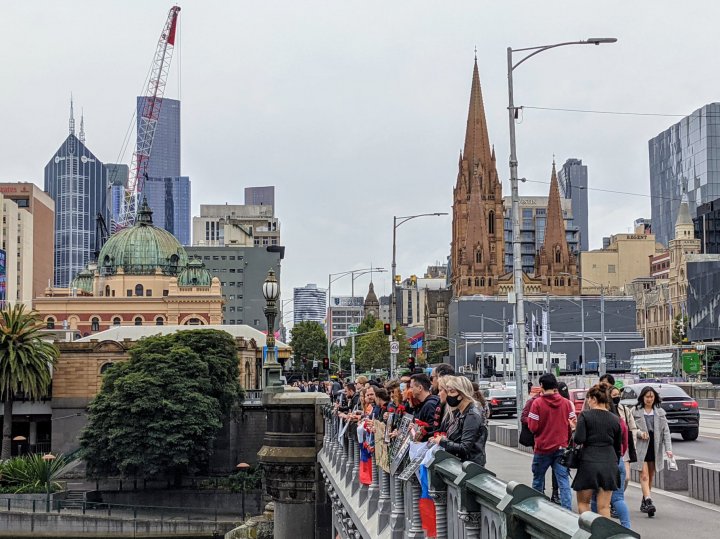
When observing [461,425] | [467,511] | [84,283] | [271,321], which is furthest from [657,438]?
[84,283]

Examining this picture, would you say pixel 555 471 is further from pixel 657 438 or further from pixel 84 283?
pixel 84 283

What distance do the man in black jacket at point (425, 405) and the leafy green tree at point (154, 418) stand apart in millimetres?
58207

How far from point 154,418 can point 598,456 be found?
60.3 m

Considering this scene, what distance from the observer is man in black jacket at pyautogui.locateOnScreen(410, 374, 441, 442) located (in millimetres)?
10213

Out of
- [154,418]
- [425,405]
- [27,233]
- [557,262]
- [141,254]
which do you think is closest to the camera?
[425,405]

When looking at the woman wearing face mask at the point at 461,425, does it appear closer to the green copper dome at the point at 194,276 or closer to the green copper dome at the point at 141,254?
the green copper dome at the point at 194,276

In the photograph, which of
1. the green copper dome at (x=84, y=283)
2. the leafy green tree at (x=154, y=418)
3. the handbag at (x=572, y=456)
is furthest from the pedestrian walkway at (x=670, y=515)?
the green copper dome at (x=84, y=283)

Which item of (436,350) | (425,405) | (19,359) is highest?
(436,350)

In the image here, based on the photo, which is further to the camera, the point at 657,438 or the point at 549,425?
the point at 657,438

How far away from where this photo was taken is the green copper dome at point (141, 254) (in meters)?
140

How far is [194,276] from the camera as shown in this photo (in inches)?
5492

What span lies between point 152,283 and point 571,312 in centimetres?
6001

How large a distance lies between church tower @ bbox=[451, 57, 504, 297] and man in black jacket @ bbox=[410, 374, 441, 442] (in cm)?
15813

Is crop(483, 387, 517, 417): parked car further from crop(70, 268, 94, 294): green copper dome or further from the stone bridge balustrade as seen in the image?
crop(70, 268, 94, 294): green copper dome
